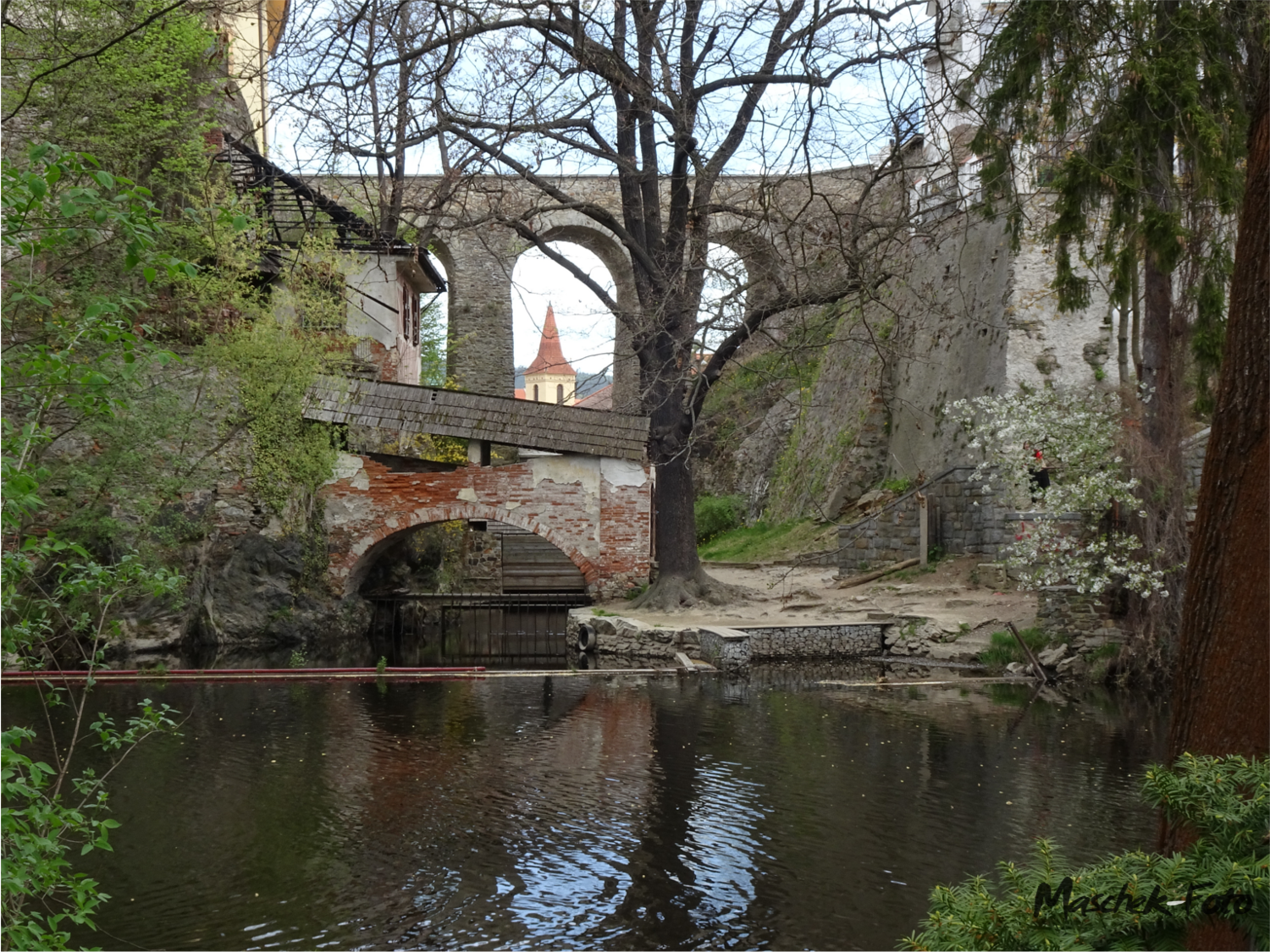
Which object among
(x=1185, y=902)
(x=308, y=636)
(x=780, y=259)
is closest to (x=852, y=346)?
(x=308, y=636)

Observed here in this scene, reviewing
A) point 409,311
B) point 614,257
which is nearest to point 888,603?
point 409,311

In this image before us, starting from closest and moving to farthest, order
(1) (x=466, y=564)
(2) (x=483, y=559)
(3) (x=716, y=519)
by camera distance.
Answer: (1) (x=466, y=564) → (2) (x=483, y=559) → (3) (x=716, y=519)

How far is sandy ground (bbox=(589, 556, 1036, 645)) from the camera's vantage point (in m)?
14.8

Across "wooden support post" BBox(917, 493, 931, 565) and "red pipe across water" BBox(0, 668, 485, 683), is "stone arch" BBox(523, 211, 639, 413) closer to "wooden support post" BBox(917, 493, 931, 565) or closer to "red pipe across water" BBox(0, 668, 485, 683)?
"wooden support post" BBox(917, 493, 931, 565)

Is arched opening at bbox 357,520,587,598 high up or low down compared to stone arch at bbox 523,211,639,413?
down

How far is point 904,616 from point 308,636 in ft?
28.0

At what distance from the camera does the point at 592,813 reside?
24.8ft

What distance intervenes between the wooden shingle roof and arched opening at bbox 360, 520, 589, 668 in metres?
1.52

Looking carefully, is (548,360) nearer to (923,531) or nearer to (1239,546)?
(923,531)

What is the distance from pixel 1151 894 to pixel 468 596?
1627cm

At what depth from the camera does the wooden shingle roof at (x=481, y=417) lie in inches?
692

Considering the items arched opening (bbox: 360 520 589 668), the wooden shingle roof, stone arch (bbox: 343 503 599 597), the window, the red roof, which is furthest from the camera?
the window

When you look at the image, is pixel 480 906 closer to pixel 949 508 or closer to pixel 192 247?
pixel 192 247

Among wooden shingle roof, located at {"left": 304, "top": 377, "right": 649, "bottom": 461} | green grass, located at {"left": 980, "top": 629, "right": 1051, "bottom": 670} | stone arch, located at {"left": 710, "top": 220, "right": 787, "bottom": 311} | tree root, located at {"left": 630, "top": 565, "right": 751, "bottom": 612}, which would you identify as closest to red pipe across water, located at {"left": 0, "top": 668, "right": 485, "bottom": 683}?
tree root, located at {"left": 630, "top": 565, "right": 751, "bottom": 612}
